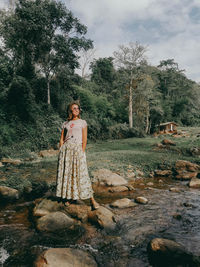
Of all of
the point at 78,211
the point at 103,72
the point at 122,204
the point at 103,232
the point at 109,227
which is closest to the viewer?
the point at 103,232

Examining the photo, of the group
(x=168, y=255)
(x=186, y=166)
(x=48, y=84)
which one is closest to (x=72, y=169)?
(x=168, y=255)

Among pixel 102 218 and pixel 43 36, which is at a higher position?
pixel 43 36

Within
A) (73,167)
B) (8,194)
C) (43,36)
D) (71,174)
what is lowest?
(8,194)

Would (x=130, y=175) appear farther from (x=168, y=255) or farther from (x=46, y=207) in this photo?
(x=168, y=255)

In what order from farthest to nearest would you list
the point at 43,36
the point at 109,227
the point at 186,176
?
the point at 43,36
the point at 186,176
the point at 109,227

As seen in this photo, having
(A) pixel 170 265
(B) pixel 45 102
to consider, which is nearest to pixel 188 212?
(A) pixel 170 265

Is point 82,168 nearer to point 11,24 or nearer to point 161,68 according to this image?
point 11,24

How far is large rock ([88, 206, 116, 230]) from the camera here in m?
3.42

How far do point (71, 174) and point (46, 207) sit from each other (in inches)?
33.1

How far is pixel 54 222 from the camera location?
3326 millimetres

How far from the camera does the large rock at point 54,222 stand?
10.7ft

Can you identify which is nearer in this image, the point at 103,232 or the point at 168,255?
the point at 168,255

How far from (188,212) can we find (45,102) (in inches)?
747

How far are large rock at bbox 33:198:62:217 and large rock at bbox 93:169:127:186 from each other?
2.81 meters
